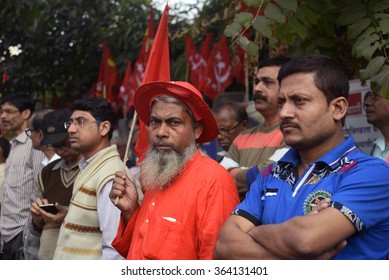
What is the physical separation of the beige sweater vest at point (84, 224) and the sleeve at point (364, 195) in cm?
185

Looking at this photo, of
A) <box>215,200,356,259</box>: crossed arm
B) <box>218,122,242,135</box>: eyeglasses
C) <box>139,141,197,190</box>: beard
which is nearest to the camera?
<box>215,200,356,259</box>: crossed arm

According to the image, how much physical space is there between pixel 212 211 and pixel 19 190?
9.98ft

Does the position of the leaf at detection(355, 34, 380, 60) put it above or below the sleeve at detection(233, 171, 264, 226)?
above

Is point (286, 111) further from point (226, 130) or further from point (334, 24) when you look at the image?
point (226, 130)

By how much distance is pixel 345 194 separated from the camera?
2.47 m

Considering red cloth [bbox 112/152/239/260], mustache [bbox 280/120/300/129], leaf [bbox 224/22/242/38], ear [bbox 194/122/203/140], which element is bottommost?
red cloth [bbox 112/152/239/260]

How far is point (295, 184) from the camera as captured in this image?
2.69 m

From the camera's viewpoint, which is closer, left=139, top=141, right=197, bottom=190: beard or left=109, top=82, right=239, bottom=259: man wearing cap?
left=109, top=82, right=239, bottom=259: man wearing cap

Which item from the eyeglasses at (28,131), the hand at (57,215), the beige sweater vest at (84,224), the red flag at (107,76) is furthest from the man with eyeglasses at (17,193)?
the red flag at (107,76)

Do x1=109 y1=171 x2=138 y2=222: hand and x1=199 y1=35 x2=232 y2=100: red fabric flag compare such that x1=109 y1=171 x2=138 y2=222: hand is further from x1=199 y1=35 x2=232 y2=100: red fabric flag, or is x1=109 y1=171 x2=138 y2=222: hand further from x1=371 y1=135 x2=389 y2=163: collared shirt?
x1=199 y1=35 x2=232 y2=100: red fabric flag

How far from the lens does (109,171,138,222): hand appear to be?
341 centimetres

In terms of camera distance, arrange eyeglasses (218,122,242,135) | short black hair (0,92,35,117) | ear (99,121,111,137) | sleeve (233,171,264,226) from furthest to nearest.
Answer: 1. short black hair (0,92,35,117)
2. eyeglasses (218,122,242,135)
3. ear (99,121,111,137)
4. sleeve (233,171,264,226)

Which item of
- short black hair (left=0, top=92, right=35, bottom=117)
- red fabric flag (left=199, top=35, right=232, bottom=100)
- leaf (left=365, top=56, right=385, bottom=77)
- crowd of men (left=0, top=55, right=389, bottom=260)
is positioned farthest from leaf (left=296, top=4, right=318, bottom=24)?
red fabric flag (left=199, top=35, right=232, bottom=100)

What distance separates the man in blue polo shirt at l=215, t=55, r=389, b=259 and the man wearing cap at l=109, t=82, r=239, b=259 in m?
0.37
